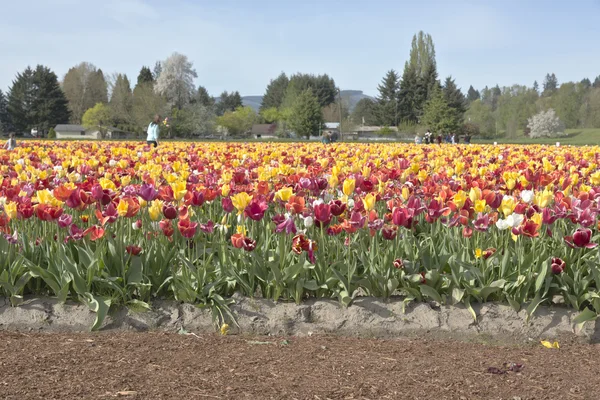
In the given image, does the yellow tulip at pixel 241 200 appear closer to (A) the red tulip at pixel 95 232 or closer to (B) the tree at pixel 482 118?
(A) the red tulip at pixel 95 232

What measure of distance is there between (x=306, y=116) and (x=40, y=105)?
32482 mm

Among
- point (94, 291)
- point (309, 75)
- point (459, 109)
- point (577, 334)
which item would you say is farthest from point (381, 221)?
point (309, 75)

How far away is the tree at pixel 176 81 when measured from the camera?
290 ft

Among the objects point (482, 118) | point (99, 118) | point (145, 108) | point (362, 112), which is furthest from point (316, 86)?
point (145, 108)

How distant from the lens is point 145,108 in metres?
76.4

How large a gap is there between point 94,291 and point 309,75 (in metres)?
127

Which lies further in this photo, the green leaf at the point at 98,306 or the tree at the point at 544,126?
the tree at the point at 544,126

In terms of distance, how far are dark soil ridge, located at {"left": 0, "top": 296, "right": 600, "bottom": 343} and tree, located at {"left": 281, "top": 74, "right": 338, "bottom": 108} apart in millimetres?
119561

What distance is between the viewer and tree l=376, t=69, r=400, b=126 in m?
96.8

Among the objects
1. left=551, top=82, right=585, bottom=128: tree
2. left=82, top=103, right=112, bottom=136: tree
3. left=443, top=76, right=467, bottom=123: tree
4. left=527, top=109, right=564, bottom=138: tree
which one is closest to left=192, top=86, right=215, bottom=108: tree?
left=82, top=103, right=112, bottom=136: tree

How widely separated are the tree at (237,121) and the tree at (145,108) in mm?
32164

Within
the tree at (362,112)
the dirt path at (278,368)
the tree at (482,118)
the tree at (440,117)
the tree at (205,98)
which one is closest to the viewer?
the dirt path at (278,368)

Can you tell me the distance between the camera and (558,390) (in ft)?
10.6

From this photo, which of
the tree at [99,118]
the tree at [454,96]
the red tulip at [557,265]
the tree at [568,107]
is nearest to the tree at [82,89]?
the tree at [99,118]
